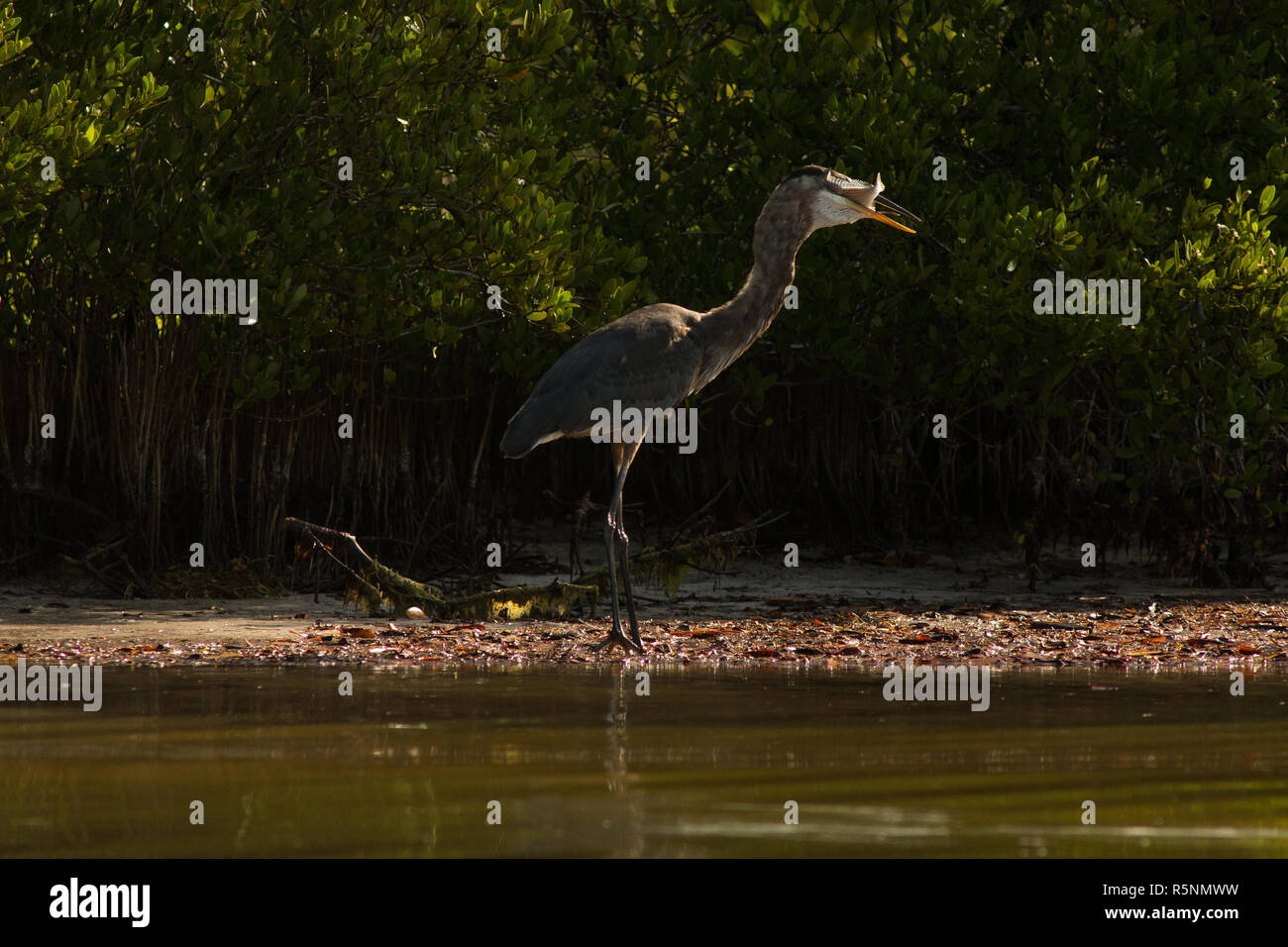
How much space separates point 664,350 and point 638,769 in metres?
3.92

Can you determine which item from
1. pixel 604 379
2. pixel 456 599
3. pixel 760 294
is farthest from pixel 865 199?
pixel 456 599

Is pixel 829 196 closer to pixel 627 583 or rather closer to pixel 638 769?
pixel 627 583

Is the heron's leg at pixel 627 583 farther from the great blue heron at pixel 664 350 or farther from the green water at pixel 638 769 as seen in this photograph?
the green water at pixel 638 769

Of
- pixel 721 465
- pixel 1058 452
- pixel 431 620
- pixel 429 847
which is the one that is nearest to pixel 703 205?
pixel 721 465

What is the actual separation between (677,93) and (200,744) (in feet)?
22.1

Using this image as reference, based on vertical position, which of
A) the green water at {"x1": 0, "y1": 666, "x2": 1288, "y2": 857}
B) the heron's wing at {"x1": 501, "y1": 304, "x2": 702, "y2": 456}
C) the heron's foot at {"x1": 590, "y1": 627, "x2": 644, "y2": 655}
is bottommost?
the green water at {"x1": 0, "y1": 666, "x2": 1288, "y2": 857}

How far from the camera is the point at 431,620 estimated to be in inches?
338

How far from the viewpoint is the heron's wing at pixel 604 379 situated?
7.97 meters

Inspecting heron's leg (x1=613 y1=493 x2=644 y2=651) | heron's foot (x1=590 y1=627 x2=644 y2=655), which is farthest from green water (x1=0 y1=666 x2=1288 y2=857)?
heron's leg (x1=613 y1=493 x2=644 y2=651)

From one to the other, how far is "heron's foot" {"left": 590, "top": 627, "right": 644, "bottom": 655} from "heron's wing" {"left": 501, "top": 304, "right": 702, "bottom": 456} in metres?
1.01

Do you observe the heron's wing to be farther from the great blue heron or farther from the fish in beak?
the fish in beak

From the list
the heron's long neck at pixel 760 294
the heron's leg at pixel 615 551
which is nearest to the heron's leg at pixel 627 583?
the heron's leg at pixel 615 551

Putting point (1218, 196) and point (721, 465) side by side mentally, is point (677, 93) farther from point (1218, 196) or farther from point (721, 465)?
point (1218, 196)

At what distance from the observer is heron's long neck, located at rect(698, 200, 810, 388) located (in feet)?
28.1
